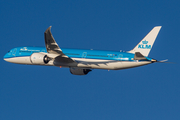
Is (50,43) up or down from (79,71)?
up

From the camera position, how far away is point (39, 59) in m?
57.0

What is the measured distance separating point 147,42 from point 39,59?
57.1 feet

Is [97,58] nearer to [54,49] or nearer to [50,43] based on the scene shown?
[54,49]

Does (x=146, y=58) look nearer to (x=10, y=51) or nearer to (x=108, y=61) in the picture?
(x=108, y=61)

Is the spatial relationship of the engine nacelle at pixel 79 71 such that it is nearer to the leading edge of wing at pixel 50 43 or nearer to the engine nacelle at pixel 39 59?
the engine nacelle at pixel 39 59

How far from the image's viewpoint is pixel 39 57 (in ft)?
187

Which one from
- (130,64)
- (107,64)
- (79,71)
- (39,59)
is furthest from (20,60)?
(130,64)

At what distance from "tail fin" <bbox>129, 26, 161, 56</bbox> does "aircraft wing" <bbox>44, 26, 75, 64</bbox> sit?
11.1 metres

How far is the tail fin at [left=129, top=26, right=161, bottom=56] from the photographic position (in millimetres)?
56156

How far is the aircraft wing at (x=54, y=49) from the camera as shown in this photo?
50.5m

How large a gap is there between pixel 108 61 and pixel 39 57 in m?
11.0

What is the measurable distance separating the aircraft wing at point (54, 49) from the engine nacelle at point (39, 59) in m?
1.72

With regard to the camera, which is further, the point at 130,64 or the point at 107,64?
the point at 107,64

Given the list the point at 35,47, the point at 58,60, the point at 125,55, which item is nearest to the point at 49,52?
the point at 58,60
